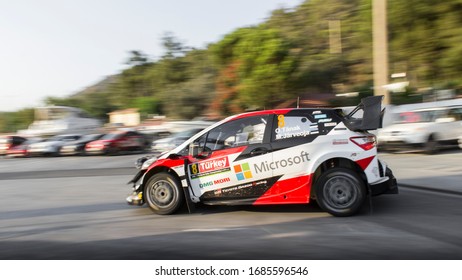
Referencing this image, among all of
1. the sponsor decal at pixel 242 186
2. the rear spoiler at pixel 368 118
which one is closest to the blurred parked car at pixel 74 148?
the sponsor decal at pixel 242 186

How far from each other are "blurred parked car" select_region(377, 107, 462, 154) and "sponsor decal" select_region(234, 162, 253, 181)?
11.2 metres

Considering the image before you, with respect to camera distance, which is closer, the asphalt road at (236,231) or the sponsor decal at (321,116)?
the asphalt road at (236,231)

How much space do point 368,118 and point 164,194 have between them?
3.49 metres

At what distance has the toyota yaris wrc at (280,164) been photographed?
6.94m

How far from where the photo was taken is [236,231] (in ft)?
20.7

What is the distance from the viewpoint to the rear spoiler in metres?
6.94

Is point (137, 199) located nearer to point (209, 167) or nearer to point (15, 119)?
point (209, 167)

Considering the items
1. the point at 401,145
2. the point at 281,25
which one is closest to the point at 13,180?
the point at 401,145

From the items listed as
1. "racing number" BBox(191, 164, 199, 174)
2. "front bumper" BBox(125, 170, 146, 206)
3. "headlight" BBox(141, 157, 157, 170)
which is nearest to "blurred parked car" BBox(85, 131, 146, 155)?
"headlight" BBox(141, 157, 157, 170)

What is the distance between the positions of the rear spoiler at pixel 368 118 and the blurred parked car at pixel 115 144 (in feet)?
64.3

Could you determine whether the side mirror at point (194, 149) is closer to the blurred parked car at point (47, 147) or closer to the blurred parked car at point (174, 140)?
the blurred parked car at point (174, 140)

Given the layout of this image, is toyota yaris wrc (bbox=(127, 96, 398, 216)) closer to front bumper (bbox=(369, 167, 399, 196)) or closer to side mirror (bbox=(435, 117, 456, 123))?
front bumper (bbox=(369, 167, 399, 196))

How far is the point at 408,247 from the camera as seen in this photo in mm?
5375
